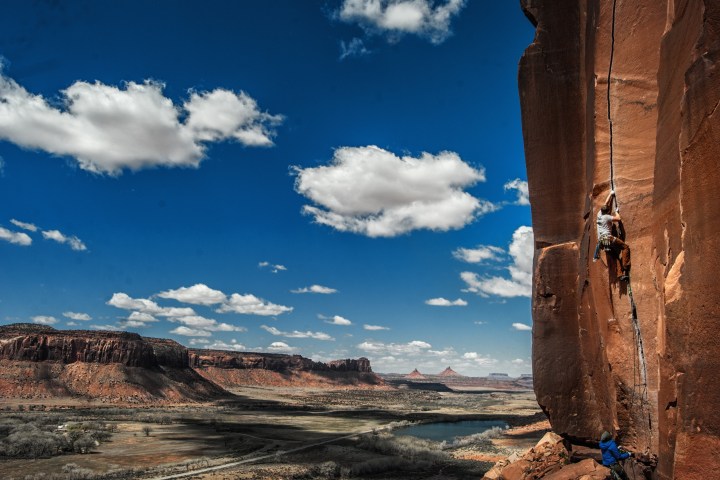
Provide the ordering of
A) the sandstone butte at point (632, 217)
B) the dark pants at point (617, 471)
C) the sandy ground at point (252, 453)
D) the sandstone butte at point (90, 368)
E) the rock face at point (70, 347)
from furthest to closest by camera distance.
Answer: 1. the rock face at point (70, 347)
2. the sandstone butte at point (90, 368)
3. the sandy ground at point (252, 453)
4. the dark pants at point (617, 471)
5. the sandstone butte at point (632, 217)

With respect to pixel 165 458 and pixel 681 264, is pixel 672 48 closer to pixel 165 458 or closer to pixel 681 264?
pixel 681 264

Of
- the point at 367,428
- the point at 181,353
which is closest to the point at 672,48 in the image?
the point at 367,428

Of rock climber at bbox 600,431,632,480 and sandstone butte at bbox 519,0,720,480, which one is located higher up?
sandstone butte at bbox 519,0,720,480

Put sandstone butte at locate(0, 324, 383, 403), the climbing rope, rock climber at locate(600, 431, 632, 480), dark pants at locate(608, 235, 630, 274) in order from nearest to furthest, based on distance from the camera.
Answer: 1. rock climber at locate(600, 431, 632, 480)
2. the climbing rope
3. dark pants at locate(608, 235, 630, 274)
4. sandstone butte at locate(0, 324, 383, 403)

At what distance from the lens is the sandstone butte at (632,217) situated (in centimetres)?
651

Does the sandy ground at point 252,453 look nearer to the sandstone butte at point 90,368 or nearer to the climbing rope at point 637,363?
the climbing rope at point 637,363

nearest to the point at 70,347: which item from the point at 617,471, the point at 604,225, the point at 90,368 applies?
the point at 90,368

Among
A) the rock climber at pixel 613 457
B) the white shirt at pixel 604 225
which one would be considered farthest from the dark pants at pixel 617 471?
the white shirt at pixel 604 225

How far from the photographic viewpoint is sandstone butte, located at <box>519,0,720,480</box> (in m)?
6.51

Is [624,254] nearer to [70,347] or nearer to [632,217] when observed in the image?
[632,217]

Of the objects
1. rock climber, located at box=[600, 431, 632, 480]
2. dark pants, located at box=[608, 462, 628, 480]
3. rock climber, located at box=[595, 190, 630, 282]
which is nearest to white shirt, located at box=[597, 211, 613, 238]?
rock climber, located at box=[595, 190, 630, 282]

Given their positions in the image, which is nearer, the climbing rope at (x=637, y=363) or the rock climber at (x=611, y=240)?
the climbing rope at (x=637, y=363)

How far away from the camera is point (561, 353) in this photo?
1321 centimetres

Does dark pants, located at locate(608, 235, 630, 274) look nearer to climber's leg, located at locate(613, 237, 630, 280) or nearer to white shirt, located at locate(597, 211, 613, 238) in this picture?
climber's leg, located at locate(613, 237, 630, 280)
